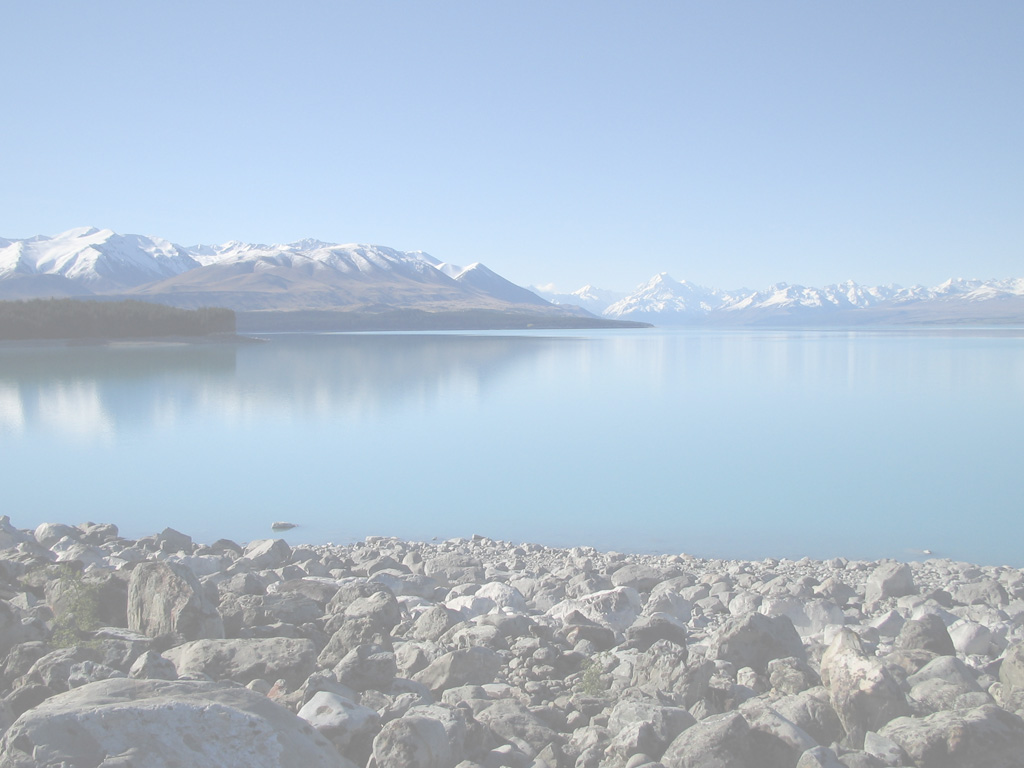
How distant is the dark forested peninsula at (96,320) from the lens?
72.6 meters

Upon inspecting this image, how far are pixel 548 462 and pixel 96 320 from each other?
245ft

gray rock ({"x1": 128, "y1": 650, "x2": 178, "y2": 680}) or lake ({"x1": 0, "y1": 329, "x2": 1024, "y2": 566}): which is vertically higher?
gray rock ({"x1": 128, "y1": 650, "x2": 178, "y2": 680})

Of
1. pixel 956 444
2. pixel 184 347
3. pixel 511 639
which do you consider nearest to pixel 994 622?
pixel 511 639

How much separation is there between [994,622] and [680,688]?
3586mm

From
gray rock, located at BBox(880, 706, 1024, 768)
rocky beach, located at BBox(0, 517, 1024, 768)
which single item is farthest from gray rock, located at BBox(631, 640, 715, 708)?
gray rock, located at BBox(880, 706, 1024, 768)

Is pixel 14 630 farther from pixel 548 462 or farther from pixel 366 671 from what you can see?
pixel 548 462

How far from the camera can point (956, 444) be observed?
19391 millimetres

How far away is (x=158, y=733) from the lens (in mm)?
3230

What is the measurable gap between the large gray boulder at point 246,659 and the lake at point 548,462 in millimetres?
6759

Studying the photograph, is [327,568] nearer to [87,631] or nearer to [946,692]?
[87,631]

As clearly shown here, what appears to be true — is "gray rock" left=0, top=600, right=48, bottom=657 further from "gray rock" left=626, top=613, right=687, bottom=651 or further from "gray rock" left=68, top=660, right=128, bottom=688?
"gray rock" left=626, top=613, right=687, bottom=651

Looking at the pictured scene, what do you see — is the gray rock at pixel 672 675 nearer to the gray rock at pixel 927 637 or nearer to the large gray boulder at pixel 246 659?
the gray rock at pixel 927 637

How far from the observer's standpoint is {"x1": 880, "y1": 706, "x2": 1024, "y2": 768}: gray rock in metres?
3.77

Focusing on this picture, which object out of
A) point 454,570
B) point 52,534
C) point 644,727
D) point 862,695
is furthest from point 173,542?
point 862,695
